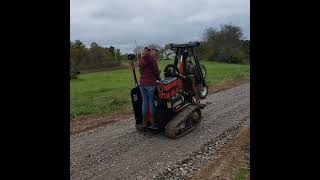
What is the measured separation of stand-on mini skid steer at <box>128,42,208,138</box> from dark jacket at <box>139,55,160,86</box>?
0.19 m

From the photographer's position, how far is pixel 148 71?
9.52 metres

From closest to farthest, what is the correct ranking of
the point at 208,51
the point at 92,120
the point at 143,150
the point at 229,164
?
the point at 229,164 < the point at 143,150 < the point at 92,120 < the point at 208,51

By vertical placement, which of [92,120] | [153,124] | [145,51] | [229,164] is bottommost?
[229,164]

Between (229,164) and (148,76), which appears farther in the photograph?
(148,76)

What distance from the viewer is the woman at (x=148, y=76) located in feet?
31.0

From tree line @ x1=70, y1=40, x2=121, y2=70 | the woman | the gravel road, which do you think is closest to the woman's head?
the woman

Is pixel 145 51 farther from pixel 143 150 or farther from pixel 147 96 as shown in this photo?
pixel 143 150

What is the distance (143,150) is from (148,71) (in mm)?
1799

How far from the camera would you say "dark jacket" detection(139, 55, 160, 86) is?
9461 mm

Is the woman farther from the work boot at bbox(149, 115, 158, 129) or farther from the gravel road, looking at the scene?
the gravel road

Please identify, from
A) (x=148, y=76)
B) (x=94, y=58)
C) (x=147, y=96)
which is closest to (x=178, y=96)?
(x=147, y=96)

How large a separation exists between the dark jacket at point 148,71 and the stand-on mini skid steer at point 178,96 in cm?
19
